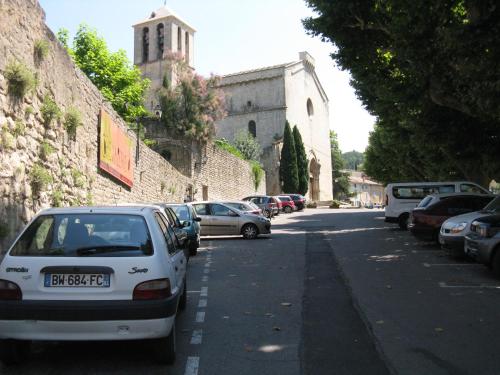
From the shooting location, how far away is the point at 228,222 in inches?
734

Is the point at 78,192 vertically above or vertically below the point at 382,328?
above

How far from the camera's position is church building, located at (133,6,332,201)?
5766 cm

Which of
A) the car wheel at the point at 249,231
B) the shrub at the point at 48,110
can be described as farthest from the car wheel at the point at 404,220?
the shrub at the point at 48,110

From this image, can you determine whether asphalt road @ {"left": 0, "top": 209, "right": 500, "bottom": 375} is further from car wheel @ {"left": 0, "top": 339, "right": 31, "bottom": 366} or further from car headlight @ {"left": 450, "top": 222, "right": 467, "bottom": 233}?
car headlight @ {"left": 450, "top": 222, "right": 467, "bottom": 233}

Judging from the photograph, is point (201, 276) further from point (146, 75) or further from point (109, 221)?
point (146, 75)

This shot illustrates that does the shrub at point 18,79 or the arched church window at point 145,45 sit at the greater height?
the arched church window at point 145,45

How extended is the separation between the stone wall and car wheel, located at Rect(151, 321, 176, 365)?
490 cm

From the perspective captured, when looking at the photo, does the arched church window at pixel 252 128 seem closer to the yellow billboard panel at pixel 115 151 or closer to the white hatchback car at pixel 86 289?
the yellow billboard panel at pixel 115 151

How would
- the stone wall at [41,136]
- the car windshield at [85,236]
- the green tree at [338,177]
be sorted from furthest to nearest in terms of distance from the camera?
1. the green tree at [338,177]
2. the stone wall at [41,136]
3. the car windshield at [85,236]

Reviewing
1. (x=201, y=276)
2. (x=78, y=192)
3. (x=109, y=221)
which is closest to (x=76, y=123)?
(x=78, y=192)

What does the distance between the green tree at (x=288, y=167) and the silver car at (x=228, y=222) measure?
40138 millimetres

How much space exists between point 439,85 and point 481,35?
8.73ft

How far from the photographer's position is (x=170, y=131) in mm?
34688

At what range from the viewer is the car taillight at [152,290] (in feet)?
14.7
